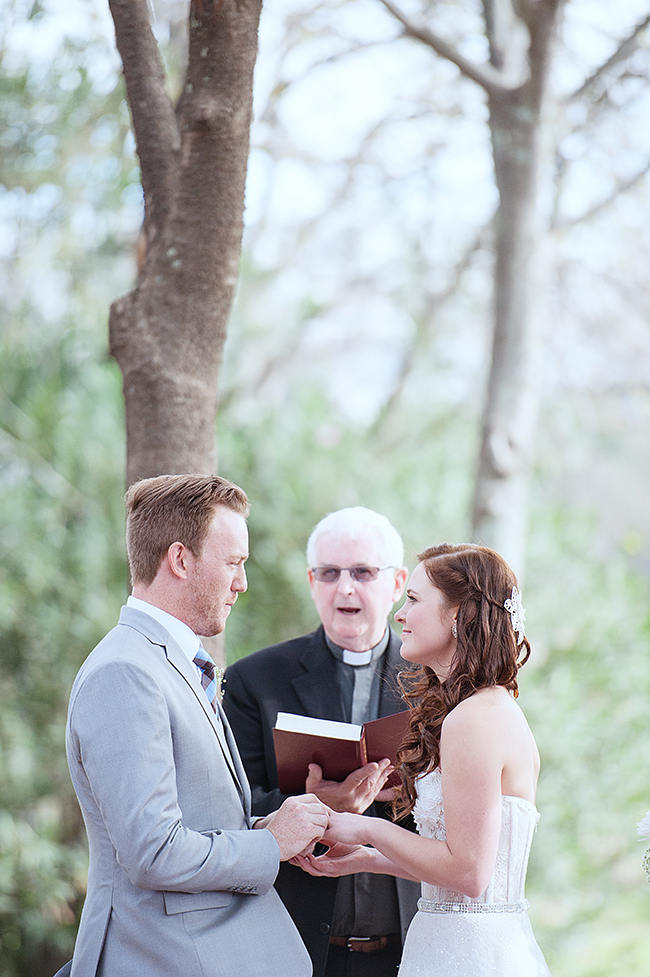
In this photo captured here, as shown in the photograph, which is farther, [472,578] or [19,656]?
[19,656]

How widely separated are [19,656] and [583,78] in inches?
198

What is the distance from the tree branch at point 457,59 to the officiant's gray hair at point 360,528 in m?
3.30

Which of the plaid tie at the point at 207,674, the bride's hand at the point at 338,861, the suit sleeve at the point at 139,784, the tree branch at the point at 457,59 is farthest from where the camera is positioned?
the tree branch at the point at 457,59

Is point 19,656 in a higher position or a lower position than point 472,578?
lower

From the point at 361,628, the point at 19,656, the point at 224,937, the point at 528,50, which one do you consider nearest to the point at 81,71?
the point at 528,50

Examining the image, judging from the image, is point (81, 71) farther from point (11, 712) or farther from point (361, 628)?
point (361, 628)

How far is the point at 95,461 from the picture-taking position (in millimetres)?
6879

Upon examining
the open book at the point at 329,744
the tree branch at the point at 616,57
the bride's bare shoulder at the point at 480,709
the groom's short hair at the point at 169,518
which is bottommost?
the open book at the point at 329,744

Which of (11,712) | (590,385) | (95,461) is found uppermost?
(590,385)

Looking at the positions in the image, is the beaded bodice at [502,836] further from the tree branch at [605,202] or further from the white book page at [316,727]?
the tree branch at [605,202]

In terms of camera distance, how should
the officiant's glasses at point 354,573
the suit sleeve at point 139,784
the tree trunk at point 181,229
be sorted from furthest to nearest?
the officiant's glasses at point 354,573, the tree trunk at point 181,229, the suit sleeve at point 139,784

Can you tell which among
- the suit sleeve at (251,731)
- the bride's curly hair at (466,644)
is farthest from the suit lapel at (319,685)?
the bride's curly hair at (466,644)

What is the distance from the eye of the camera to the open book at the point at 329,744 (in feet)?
8.16

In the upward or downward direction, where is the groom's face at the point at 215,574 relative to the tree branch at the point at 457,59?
downward
